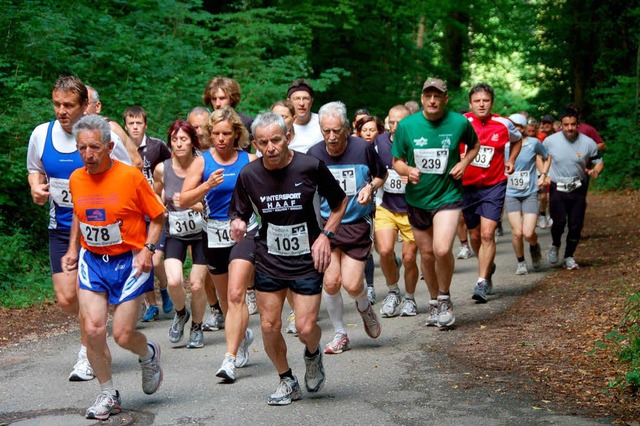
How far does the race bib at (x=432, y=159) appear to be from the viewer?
409 inches

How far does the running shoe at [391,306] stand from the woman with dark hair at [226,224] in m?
2.72

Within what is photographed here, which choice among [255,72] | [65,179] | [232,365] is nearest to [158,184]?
[65,179]

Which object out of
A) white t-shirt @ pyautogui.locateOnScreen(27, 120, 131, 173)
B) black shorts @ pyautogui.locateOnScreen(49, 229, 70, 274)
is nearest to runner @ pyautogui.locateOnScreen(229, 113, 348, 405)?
white t-shirt @ pyautogui.locateOnScreen(27, 120, 131, 173)

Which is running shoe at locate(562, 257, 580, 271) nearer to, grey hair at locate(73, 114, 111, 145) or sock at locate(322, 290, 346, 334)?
sock at locate(322, 290, 346, 334)

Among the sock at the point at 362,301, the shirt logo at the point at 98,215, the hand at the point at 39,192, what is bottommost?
the sock at the point at 362,301

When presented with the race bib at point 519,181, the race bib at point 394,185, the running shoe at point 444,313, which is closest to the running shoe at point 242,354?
the running shoe at point 444,313

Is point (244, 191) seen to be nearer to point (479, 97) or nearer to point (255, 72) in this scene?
point (479, 97)

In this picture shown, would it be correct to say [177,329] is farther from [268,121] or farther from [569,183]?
[569,183]

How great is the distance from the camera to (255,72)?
2366 centimetres

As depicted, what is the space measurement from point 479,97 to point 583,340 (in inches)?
158

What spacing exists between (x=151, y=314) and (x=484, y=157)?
169 inches

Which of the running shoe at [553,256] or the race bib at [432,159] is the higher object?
the race bib at [432,159]

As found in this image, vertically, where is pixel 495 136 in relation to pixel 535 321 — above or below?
above

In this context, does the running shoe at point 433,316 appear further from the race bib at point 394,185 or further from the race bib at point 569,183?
the race bib at point 569,183
